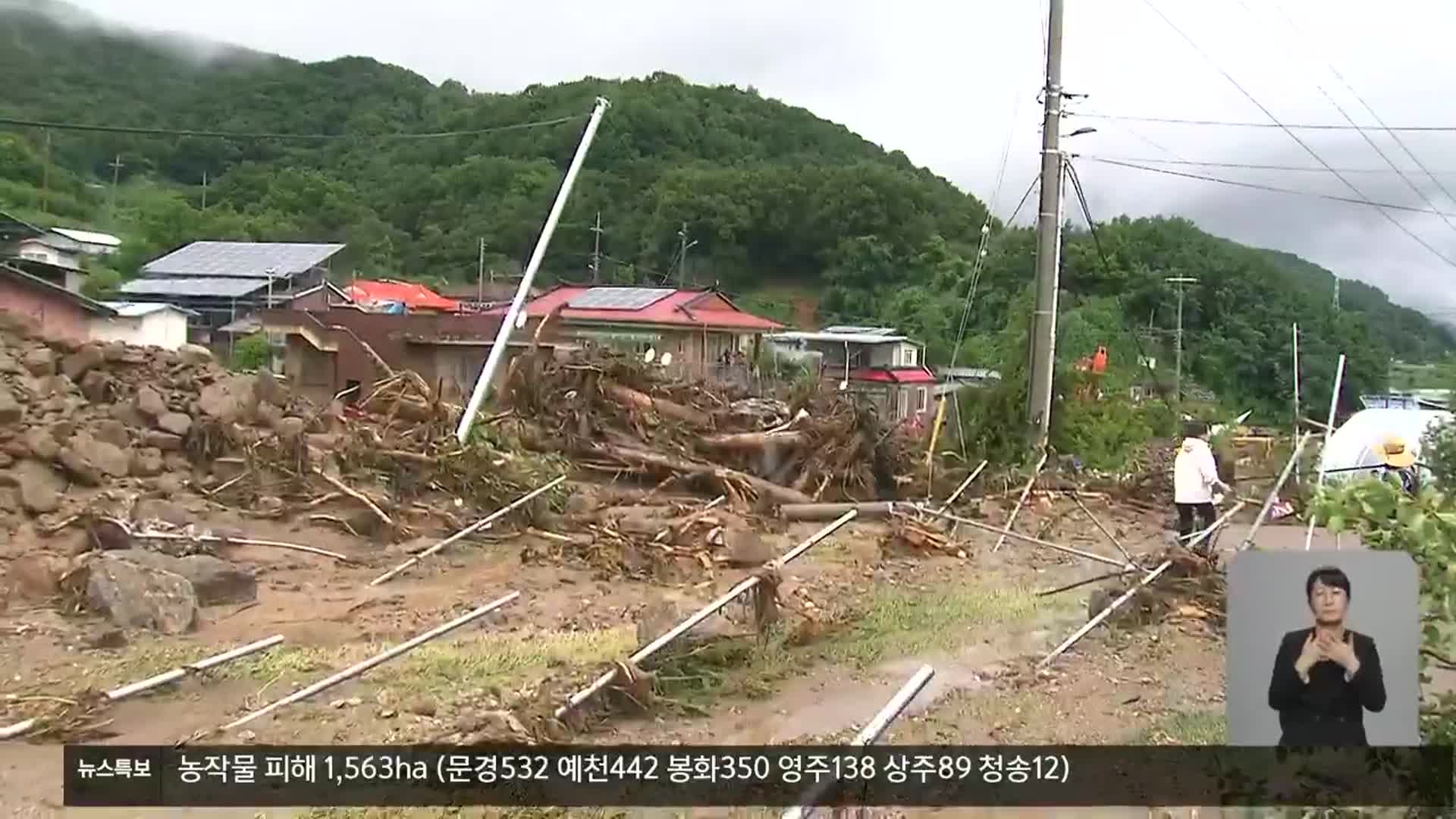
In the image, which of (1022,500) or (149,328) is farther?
(149,328)

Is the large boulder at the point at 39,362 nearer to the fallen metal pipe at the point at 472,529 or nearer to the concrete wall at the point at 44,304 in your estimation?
the fallen metal pipe at the point at 472,529

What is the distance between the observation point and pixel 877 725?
4.29m

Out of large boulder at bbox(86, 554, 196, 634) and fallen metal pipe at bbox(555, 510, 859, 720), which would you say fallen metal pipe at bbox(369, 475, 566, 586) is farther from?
fallen metal pipe at bbox(555, 510, 859, 720)

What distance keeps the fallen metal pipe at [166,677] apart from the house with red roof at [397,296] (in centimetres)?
1666

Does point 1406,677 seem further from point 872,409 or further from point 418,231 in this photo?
point 418,231

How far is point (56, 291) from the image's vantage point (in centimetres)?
1736

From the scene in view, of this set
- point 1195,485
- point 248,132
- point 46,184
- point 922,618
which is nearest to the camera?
point 922,618

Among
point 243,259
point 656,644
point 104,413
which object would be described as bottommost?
point 656,644

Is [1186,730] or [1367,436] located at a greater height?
[1367,436]

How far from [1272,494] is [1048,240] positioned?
5819 millimetres

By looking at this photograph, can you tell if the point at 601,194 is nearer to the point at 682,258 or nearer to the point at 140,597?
the point at 682,258

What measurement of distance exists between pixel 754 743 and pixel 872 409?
8.35 m

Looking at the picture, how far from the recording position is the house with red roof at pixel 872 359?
17.0 metres

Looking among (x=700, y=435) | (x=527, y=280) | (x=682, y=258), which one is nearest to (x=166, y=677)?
(x=700, y=435)
